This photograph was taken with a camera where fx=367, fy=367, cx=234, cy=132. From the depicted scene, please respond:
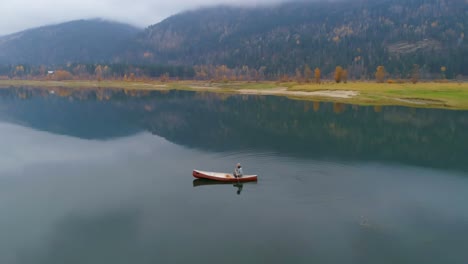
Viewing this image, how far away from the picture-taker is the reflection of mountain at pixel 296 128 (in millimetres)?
44344

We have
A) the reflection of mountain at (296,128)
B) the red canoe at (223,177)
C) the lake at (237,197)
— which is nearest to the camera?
the lake at (237,197)

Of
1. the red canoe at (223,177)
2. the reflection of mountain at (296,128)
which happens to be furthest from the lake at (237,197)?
the red canoe at (223,177)

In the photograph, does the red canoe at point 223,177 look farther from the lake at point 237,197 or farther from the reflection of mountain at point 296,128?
the reflection of mountain at point 296,128

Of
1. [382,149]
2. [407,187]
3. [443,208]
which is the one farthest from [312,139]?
[443,208]

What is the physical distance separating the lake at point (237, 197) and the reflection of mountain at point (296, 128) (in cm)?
45

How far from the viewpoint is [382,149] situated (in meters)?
45.4

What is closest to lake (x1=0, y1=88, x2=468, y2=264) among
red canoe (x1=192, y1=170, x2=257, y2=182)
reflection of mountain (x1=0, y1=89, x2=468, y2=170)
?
reflection of mountain (x1=0, y1=89, x2=468, y2=170)

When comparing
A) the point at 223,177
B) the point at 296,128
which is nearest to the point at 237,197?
the point at 223,177

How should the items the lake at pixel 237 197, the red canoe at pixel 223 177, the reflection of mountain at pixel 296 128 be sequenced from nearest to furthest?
the lake at pixel 237 197
the red canoe at pixel 223 177
the reflection of mountain at pixel 296 128

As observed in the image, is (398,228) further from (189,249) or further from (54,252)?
(54,252)

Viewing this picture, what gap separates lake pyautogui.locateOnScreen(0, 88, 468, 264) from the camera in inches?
825

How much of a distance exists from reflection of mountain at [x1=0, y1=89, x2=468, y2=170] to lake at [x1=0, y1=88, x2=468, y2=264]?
1.46ft

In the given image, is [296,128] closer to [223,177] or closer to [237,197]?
[223,177]

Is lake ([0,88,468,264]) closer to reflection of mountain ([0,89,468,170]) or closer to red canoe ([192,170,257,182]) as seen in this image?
reflection of mountain ([0,89,468,170])
